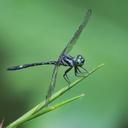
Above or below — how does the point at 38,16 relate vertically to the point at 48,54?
above

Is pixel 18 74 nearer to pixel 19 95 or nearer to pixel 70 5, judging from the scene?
pixel 19 95

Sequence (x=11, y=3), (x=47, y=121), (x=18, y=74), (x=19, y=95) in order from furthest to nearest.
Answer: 1. (x=11, y=3)
2. (x=18, y=74)
3. (x=19, y=95)
4. (x=47, y=121)

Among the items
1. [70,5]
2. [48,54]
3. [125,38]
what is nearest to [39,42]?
[48,54]

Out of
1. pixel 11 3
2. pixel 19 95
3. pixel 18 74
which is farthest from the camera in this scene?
pixel 11 3

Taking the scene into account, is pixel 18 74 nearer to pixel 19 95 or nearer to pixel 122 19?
pixel 19 95

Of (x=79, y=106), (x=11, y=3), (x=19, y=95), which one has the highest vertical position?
(x=11, y=3)

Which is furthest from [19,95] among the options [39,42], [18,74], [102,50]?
[102,50]

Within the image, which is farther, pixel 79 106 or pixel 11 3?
pixel 11 3
